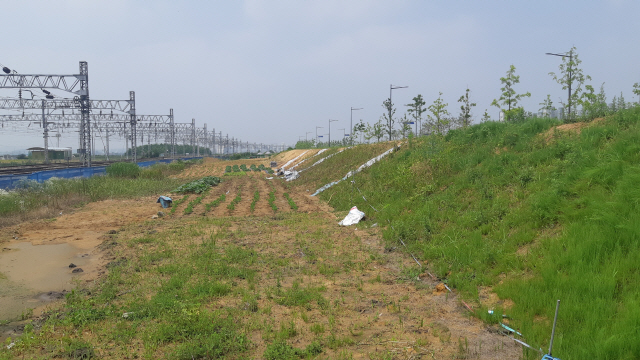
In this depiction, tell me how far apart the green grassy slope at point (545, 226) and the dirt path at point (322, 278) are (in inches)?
24.1

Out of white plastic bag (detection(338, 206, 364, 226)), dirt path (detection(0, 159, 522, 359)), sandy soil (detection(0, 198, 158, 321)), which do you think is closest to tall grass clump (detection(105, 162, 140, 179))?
sandy soil (detection(0, 198, 158, 321))

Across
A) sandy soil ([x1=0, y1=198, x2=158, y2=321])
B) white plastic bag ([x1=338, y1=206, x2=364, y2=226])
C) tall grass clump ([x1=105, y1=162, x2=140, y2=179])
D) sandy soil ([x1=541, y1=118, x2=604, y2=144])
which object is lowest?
sandy soil ([x1=0, y1=198, x2=158, y2=321])

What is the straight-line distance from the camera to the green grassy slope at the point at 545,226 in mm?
4199

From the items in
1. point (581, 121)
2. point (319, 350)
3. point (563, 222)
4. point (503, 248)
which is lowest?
point (319, 350)

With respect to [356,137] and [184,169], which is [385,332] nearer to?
[184,169]

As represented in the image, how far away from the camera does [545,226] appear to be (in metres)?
6.39

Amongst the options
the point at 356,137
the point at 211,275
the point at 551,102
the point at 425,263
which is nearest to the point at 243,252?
the point at 211,275

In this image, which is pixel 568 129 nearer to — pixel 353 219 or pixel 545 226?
pixel 545 226

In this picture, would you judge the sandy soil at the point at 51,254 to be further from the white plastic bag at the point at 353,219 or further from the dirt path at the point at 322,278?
the white plastic bag at the point at 353,219

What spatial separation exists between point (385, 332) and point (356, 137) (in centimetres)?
4445

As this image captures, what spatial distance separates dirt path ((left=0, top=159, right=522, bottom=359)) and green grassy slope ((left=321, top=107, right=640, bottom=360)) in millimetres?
613

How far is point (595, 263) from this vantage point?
4.85 metres

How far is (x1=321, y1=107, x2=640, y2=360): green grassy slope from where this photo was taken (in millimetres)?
4199

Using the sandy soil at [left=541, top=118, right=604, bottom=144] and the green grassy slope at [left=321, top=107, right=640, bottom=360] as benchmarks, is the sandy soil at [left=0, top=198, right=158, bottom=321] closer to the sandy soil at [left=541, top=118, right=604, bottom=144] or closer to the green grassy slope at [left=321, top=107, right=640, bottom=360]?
the green grassy slope at [left=321, top=107, right=640, bottom=360]
